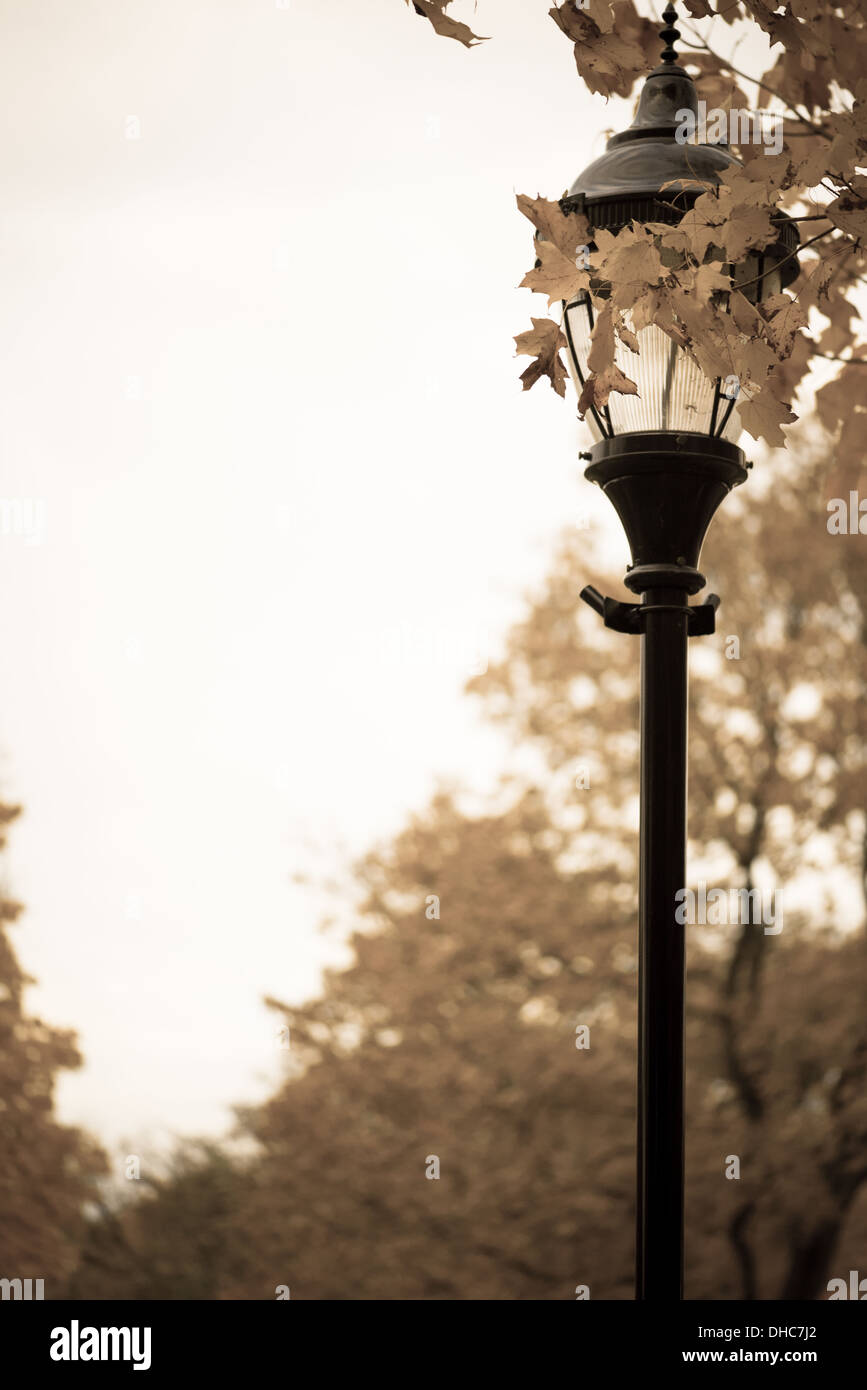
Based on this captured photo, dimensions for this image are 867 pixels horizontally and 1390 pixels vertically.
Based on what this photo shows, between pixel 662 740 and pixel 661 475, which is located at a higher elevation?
pixel 661 475

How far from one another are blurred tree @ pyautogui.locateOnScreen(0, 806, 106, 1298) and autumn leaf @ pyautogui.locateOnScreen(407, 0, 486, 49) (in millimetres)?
11626

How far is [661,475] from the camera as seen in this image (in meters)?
3.38

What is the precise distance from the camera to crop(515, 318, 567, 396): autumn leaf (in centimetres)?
335

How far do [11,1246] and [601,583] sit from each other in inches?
402

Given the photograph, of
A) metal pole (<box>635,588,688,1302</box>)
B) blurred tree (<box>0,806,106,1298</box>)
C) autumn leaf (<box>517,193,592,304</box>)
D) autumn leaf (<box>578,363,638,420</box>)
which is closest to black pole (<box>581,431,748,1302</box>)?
metal pole (<box>635,588,688,1302</box>)

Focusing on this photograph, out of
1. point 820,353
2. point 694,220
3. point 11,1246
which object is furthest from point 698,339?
point 11,1246

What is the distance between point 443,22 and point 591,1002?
1363cm

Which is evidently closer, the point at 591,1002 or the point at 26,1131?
the point at 26,1131

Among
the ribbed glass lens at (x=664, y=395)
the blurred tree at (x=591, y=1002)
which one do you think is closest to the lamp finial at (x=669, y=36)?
the ribbed glass lens at (x=664, y=395)

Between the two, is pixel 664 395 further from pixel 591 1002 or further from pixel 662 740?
pixel 591 1002

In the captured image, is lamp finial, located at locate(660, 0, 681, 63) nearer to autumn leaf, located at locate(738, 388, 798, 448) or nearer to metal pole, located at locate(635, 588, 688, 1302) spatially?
autumn leaf, located at locate(738, 388, 798, 448)

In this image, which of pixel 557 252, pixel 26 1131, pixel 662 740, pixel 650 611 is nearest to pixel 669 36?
pixel 557 252

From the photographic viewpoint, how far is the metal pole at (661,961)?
3018mm
